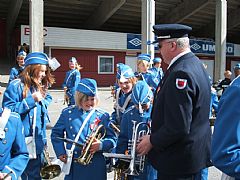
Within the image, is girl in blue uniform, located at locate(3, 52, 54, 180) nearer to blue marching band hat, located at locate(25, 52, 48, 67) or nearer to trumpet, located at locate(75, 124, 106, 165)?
blue marching band hat, located at locate(25, 52, 48, 67)

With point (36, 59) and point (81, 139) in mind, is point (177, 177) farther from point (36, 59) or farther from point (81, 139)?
point (36, 59)

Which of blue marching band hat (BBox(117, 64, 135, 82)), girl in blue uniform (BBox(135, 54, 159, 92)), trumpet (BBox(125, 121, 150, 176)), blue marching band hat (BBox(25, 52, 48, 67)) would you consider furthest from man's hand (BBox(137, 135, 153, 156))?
girl in blue uniform (BBox(135, 54, 159, 92))

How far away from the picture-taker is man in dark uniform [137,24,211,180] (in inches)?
95.1

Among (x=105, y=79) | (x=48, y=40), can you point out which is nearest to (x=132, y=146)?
(x=48, y=40)

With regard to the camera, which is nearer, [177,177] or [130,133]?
[177,177]

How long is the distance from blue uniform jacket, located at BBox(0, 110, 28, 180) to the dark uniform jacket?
0.99 meters

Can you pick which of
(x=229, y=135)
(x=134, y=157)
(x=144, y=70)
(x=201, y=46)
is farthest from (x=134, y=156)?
(x=201, y=46)

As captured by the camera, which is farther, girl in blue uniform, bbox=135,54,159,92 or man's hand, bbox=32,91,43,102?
girl in blue uniform, bbox=135,54,159,92

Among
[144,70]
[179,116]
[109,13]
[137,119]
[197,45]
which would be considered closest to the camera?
[179,116]

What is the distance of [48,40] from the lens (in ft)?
62.1

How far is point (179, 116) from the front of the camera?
7.84 feet

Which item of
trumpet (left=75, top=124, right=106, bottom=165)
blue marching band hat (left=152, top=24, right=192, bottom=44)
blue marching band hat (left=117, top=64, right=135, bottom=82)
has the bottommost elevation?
trumpet (left=75, top=124, right=106, bottom=165)

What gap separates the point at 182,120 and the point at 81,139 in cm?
130

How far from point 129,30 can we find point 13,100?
26183 millimetres
